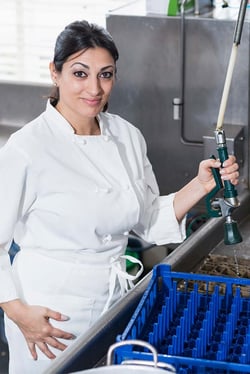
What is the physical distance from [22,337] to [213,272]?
1.75 ft

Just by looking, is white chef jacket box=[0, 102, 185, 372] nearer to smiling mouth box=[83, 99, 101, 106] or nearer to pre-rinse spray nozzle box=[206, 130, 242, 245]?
smiling mouth box=[83, 99, 101, 106]

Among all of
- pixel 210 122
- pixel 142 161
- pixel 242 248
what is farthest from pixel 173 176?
pixel 142 161

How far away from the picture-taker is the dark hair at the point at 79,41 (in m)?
1.93

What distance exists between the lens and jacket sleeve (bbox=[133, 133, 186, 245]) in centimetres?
215

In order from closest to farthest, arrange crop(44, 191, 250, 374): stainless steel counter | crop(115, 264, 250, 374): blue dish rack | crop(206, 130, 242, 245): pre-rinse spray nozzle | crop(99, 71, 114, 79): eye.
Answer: crop(115, 264, 250, 374): blue dish rack → crop(44, 191, 250, 374): stainless steel counter → crop(206, 130, 242, 245): pre-rinse spray nozzle → crop(99, 71, 114, 79): eye

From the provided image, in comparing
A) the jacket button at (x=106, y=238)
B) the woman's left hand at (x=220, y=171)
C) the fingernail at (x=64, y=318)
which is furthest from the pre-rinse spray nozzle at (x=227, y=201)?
the fingernail at (x=64, y=318)

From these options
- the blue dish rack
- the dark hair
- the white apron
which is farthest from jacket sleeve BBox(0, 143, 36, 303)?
the blue dish rack

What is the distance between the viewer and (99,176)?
6.48 ft

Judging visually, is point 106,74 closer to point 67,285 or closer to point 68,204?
point 68,204

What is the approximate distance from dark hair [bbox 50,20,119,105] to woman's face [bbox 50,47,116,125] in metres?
0.01

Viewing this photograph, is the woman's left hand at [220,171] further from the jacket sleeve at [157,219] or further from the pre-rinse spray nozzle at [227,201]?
the jacket sleeve at [157,219]

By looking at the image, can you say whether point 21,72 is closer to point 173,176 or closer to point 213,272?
point 173,176

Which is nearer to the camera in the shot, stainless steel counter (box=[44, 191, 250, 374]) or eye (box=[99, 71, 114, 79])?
stainless steel counter (box=[44, 191, 250, 374])


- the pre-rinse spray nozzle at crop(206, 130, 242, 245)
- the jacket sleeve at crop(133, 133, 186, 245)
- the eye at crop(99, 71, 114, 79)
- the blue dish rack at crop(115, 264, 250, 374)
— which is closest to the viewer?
the blue dish rack at crop(115, 264, 250, 374)
